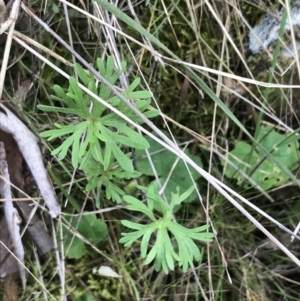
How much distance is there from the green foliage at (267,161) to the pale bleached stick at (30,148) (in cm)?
54

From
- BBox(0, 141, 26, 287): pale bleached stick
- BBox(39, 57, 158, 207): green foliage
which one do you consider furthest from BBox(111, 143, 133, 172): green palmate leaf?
BBox(0, 141, 26, 287): pale bleached stick

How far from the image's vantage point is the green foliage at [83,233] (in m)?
1.31

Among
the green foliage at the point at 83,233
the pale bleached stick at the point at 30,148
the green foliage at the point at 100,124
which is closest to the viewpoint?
the green foliage at the point at 100,124

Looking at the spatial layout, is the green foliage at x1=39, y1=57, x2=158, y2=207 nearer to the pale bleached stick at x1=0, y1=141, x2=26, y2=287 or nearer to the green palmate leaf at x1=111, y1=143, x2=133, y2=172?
the green palmate leaf at x1=111, y1=143, x2=133, y2=172

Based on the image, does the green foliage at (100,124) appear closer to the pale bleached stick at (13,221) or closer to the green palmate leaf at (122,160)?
the green palmate leaf at (122,160)

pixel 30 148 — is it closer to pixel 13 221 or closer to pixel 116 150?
pixel 13 221

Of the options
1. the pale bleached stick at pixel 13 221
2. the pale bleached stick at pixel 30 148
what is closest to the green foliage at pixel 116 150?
the pale bleached stick at pixel 30 148

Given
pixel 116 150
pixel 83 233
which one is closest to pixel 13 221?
pixel 83 233

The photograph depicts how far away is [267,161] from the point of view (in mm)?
1401

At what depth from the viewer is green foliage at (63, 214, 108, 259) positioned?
4.30 feet

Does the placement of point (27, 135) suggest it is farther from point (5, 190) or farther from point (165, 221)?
point (165, 221)

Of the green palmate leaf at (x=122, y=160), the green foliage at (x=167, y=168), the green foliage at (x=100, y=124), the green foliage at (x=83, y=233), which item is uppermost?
the green foliage at (x=100, y=124)

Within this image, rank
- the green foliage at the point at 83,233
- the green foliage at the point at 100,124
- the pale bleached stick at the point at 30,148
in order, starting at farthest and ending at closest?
Answer: the green foliage at the point at 83,233 → the pale bleached stick at the point at 30,148 → the green foliage at the point at 100,124

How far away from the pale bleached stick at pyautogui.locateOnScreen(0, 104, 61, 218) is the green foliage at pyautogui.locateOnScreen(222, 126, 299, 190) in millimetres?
538
